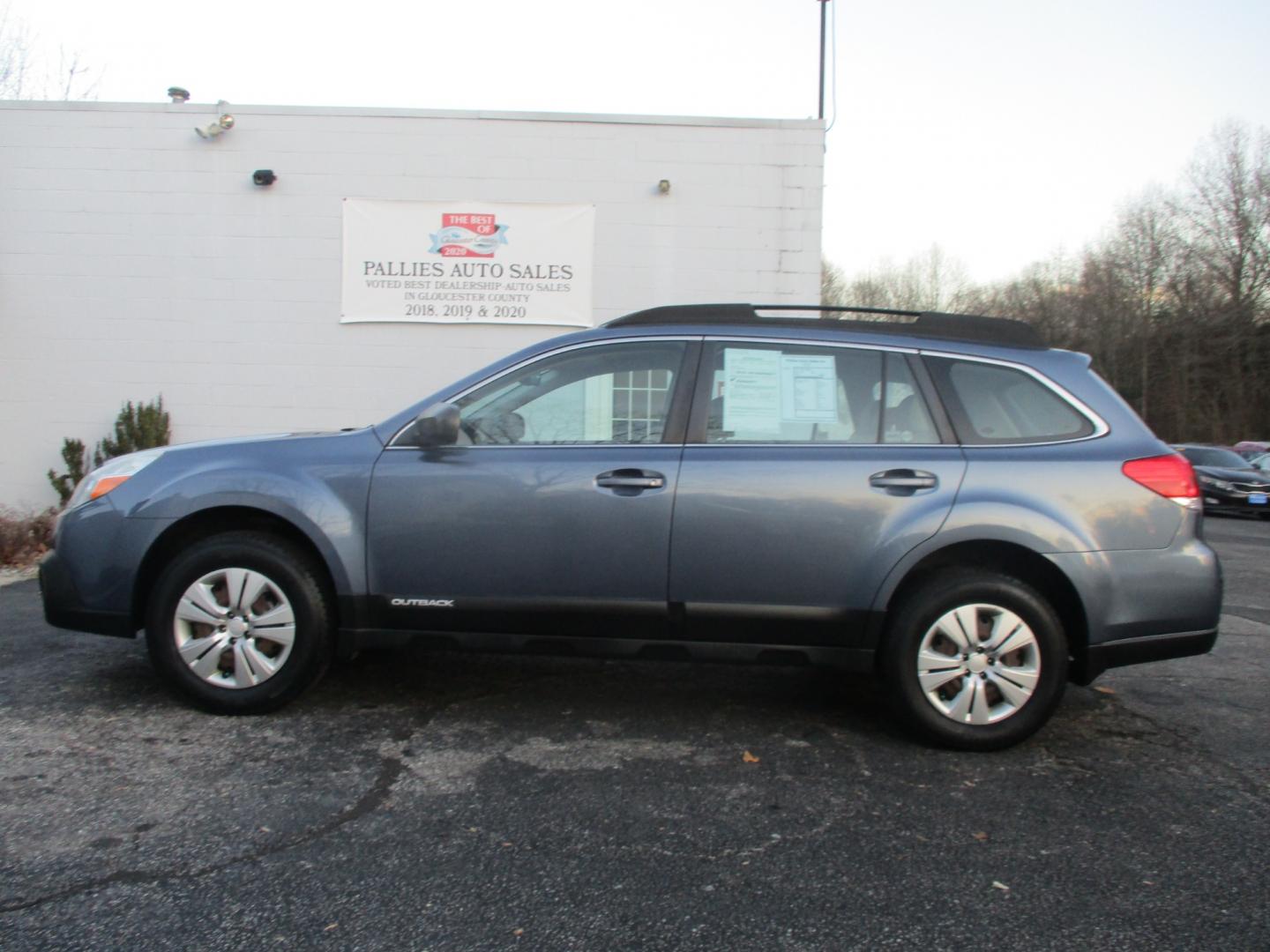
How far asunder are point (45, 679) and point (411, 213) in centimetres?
736

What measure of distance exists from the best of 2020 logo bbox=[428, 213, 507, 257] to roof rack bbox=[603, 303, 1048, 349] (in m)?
7.08

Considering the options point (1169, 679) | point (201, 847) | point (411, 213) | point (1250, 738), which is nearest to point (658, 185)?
point (411, 213)

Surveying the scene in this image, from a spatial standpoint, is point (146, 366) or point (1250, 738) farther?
point (146, 366)

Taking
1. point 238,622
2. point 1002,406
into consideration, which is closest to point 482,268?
point 238,622

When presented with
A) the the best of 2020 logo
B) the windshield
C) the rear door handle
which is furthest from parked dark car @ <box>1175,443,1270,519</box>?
the rear door handle

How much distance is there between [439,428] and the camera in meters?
4.10

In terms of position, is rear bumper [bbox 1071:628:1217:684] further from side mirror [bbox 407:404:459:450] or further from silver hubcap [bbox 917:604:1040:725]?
side mirror [bbox 407:404:459:450]

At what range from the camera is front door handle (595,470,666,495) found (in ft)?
13.3

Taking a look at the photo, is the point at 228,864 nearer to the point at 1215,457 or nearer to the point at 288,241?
the point at 288,241

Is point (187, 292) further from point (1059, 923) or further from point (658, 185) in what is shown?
point (1059, 923)

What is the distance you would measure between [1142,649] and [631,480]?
2089mm

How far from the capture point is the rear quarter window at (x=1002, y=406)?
159 inches

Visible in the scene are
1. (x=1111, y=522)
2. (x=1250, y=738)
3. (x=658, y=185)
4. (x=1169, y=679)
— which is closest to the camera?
(x=1111, y=522)

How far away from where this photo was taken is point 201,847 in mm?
3029
